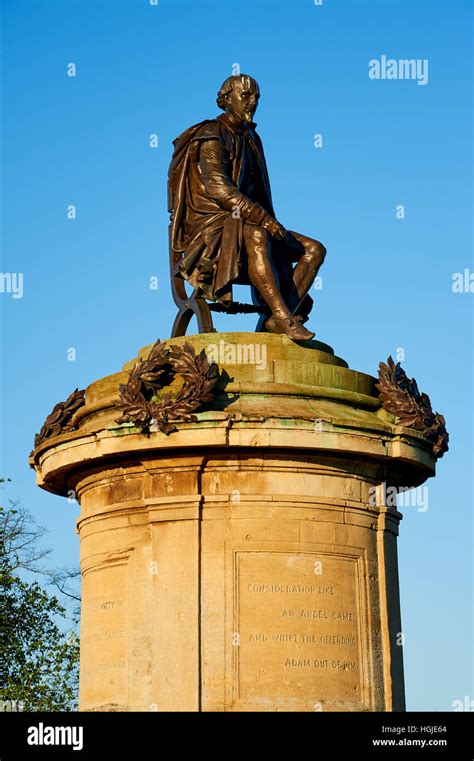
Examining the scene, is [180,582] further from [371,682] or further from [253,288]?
[253,288]

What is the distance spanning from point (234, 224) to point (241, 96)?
1955 mm

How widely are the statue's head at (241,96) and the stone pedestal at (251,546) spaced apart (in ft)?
12.0

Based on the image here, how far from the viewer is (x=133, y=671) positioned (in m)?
17.2

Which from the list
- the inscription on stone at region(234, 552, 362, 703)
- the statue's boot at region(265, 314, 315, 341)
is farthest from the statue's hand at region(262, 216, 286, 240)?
the inscription on stone at region(234, 552, 362, 703)

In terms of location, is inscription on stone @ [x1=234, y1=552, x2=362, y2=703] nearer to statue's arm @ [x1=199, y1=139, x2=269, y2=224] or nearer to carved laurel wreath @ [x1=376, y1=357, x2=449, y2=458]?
carved laurel wreath @ [x1=376, y1=357, x2=449, y2=458]

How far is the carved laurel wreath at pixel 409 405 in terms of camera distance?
18.2 m

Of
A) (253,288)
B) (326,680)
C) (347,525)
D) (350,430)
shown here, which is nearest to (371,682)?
(326,680)

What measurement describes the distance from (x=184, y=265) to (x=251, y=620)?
16.8ft

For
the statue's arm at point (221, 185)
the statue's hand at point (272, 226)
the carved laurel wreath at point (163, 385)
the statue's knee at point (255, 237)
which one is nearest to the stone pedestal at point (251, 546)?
the carved laurel wreath at point (163, 385)

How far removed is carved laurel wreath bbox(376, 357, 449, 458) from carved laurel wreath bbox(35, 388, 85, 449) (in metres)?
3.85

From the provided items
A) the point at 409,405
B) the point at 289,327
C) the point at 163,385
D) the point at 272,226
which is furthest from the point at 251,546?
the point at 272,226

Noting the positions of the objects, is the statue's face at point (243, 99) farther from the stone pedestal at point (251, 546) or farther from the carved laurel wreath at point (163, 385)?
the carved laurel wreath at point (163, 385)
